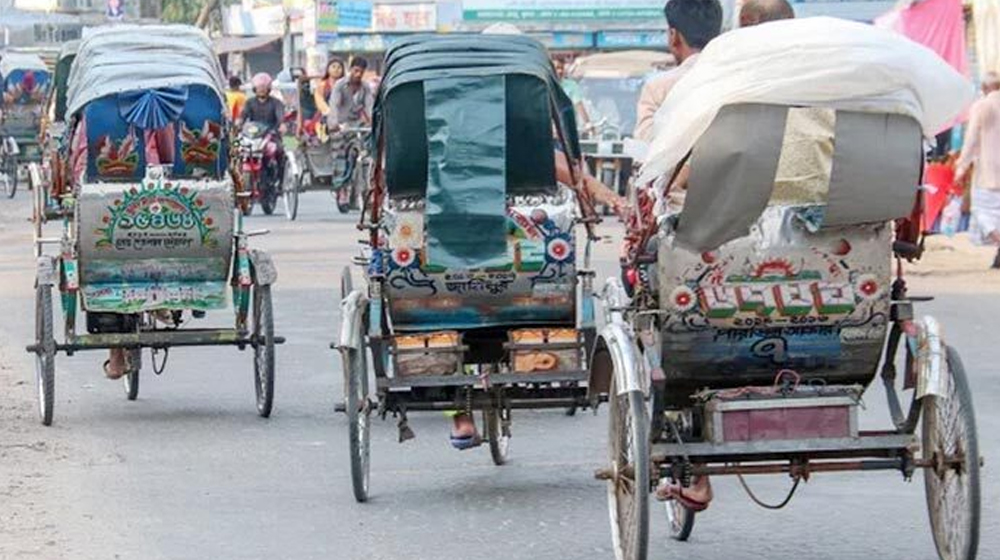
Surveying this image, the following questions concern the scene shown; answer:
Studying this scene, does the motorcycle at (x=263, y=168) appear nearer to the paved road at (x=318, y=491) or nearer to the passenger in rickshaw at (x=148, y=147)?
the paved road at (x=318, y=491)

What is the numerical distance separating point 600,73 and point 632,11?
13460 mm

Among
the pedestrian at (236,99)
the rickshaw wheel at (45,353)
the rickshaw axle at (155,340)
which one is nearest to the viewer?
the rickshaw wheel at (45,353)

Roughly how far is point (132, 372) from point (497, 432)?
2.98 m

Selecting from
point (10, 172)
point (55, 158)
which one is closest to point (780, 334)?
point (55, 158)

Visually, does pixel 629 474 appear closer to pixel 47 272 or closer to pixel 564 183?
pixel 564 183

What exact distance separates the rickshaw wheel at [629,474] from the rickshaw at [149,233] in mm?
4257

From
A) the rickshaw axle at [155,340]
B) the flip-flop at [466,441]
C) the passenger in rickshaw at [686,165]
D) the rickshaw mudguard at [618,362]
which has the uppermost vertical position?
the passenger in rickshaw at [686,165]

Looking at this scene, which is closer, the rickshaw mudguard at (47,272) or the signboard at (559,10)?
the rickshaw mudguard at (47,272)

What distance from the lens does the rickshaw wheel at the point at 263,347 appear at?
11.1m

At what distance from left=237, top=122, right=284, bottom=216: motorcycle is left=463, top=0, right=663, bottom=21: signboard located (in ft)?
64.0

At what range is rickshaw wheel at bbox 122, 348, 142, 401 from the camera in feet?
38.9

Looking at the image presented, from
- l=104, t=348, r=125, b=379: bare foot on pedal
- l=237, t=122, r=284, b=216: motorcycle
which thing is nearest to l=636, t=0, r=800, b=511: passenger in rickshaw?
l=104, t=348, r=125, b=379: bare foot on pedal

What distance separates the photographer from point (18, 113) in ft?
123

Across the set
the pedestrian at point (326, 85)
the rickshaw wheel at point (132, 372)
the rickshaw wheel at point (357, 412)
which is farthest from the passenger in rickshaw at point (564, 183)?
the pedestrian at point (326, 85)
